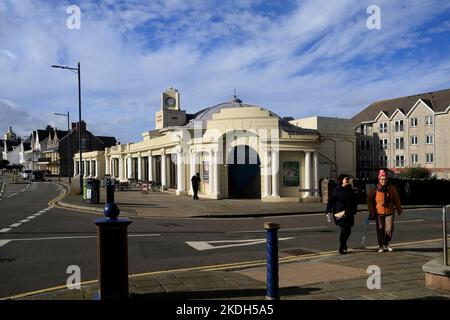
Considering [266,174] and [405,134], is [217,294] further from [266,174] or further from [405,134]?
[405,134]

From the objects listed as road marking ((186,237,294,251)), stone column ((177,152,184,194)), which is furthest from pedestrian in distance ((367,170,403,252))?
stone column ((177,152,184,194))

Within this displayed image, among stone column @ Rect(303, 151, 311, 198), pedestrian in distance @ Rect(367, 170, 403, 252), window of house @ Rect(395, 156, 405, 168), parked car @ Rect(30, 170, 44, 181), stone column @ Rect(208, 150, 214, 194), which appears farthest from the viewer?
window of house @ Rect(395, 156, 405, 168)

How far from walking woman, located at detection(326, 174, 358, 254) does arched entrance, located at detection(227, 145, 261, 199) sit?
17.5 m

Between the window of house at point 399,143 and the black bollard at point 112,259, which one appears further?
the window of house at point 399,143

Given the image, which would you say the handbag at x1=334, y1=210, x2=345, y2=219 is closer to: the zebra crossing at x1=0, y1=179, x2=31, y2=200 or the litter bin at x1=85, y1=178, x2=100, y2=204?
the litter bin at x1=85, y1=178, x2=100, y2=204

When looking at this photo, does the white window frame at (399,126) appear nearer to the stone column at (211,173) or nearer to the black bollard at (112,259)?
the stone column at (211,173)

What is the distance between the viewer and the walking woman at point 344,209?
9305 mm

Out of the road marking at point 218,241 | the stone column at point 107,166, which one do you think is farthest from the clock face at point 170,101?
the road marking at point 218,241

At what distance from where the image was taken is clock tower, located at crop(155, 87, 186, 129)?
56031mm

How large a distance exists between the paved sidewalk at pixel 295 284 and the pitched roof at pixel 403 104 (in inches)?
2608

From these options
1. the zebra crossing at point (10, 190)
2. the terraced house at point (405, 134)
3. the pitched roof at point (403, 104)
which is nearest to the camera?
the zebra crossing at point (10, 190)
